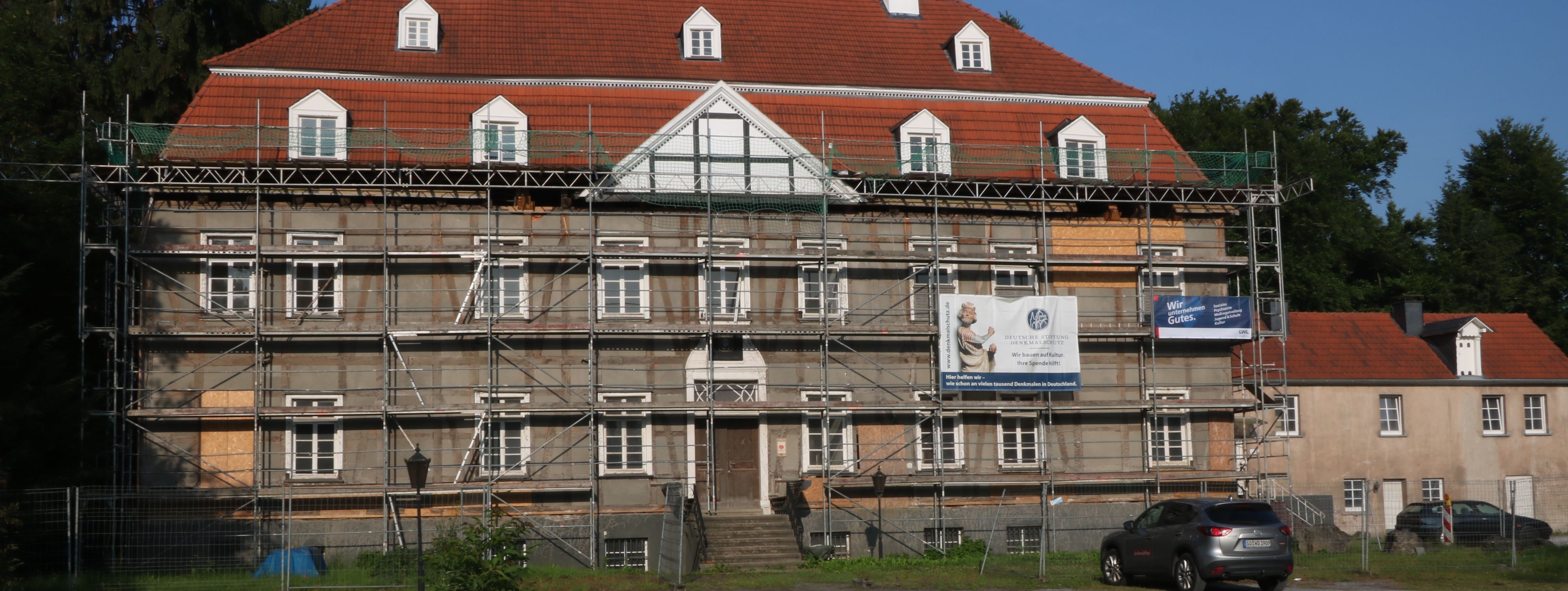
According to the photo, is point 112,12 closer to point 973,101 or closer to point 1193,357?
point 973,101

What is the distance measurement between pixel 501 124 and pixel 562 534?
843cm

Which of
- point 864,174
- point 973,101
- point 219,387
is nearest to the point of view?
point 219,387

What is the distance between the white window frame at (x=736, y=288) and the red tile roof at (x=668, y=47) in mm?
4175

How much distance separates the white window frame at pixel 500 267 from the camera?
2691 centimetres

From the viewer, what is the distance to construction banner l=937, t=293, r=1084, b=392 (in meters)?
27.8

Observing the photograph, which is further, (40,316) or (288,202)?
(40,316)

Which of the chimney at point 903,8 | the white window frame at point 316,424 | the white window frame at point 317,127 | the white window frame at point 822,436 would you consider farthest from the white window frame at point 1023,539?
the white window frame at point 317,127

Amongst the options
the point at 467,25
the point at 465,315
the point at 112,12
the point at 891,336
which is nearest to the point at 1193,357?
the point at 891,336

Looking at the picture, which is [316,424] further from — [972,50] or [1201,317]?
[1201,317]

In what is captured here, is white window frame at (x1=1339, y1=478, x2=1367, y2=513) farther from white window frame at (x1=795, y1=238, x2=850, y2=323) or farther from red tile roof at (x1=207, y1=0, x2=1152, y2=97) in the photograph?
white window frame at (x1=795, y1=238, x2=850, y2=323)

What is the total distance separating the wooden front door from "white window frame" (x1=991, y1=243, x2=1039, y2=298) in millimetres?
5993

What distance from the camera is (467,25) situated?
30.9 metres

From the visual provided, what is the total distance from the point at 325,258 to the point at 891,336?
11370mm

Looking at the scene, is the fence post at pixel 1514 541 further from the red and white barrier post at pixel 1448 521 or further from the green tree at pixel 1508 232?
the green tree at pixel 1508 232
